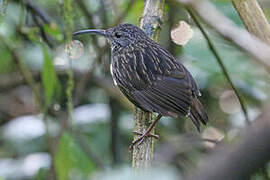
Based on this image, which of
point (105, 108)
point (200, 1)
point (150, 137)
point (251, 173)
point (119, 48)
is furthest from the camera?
point (105, 108)

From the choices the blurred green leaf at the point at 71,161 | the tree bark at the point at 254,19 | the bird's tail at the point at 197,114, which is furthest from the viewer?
the blurred green leaf at the point at 71,161

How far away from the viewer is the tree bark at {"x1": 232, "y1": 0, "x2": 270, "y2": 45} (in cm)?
221

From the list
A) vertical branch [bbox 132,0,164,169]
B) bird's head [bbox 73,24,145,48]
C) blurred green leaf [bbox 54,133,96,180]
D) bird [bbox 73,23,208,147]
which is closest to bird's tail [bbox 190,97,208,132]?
bird [bbox 73,23,208,147]

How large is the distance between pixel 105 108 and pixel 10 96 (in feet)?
4.72

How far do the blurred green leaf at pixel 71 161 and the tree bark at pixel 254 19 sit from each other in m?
2.12

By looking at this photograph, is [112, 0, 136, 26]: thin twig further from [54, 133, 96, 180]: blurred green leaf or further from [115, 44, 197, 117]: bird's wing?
[54, 133, 96, 180]: blurred green leaf

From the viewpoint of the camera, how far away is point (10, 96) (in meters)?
5.86

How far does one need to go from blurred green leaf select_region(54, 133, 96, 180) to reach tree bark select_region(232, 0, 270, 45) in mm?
2122

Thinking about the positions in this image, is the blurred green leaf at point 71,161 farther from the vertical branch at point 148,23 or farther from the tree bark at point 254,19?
the tree bark at point 254,19

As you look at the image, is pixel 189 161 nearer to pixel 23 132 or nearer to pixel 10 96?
pixel 23 132

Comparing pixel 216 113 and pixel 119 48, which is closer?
pixel 119 48

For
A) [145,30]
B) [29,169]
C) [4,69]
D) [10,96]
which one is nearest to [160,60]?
[145,30]

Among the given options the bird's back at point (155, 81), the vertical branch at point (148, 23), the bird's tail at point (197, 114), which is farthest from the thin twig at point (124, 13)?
the bird's tail at point (197, 114)

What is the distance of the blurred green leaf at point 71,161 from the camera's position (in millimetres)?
3857
